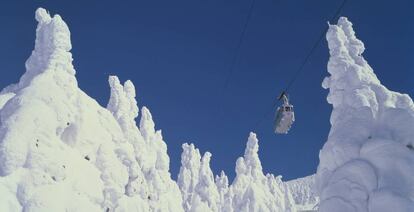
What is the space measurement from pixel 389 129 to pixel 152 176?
39526 millimetres

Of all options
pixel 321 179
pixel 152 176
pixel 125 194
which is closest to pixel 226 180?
pixel 152 176

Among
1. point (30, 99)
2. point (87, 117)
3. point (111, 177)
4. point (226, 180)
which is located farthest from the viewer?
point (226, 180)

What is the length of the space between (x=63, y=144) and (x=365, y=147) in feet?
55.0

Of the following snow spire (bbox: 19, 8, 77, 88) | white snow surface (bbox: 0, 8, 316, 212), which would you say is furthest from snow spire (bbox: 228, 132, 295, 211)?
snow spire (bbox: 19, 8, 77, 88)

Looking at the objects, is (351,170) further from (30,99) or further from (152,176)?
(152,176)

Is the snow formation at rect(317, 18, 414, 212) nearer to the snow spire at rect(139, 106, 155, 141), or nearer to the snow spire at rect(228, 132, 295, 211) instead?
the snow spire at rect(139, 106, 155, 141)

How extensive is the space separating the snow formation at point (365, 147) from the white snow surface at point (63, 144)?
13697mm

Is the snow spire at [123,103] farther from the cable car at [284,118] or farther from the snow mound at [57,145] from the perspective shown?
the cable car at [284,118]

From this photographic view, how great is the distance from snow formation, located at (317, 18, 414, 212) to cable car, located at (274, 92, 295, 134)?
6.32 ft

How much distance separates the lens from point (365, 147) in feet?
63.6

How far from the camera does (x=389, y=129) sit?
65.9 feet

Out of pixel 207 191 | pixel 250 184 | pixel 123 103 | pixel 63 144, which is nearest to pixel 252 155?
pixel 250 184

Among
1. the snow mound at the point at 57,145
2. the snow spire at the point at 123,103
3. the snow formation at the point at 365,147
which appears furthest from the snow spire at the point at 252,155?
the snow formation at the point at 365,147

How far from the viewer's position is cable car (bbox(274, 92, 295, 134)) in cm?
2178
